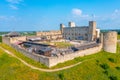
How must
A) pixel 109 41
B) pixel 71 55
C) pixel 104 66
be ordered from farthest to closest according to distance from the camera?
pixel 109 41 → pixel 71 55 → pixel 104 66

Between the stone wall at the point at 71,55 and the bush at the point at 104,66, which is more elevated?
the stone wall at the point at 71,55

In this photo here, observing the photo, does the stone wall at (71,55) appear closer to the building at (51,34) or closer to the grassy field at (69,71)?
the grassy field at (69,71)

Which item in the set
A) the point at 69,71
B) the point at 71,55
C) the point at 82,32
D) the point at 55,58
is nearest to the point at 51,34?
the point at 82,32

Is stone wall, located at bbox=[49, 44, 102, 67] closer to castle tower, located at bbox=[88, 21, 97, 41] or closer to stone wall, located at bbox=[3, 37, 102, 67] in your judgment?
stone wall, located at bbox=[3, 37, 102, 67]

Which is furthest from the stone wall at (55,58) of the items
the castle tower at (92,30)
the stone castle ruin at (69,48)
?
the castle tower at (92,30)

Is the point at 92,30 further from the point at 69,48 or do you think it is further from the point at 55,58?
the point at 55,58

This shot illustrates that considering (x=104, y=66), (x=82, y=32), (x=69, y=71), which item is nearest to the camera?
(x=69, y=71)

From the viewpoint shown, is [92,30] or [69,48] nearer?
[69,48]
